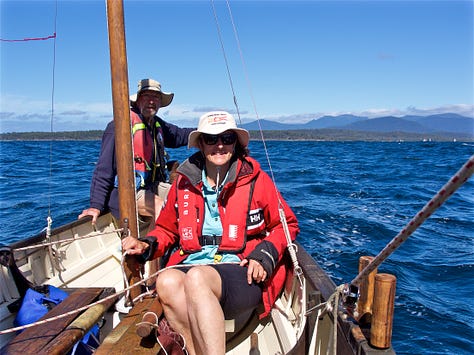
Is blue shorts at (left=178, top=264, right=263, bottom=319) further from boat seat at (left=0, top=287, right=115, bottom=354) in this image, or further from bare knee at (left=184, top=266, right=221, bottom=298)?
boat seat at (left=0, top=287, right=115, bottom=354)

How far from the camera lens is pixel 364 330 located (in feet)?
6.46

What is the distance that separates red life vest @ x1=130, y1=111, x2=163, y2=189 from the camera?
14.1 ft

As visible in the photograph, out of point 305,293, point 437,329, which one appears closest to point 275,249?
point 305,293

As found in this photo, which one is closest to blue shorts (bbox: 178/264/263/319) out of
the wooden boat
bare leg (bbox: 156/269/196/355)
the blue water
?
bare leg (bbox: 156/269/196/355)

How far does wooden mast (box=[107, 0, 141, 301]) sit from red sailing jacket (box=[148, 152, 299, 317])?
0.65 ft

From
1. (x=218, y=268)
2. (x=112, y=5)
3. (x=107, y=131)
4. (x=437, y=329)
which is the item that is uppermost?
(x=112, y=5)

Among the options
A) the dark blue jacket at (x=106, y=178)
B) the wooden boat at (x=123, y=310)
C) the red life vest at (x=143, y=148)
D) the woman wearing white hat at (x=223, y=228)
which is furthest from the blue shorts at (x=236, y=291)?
the red life vest at (x=143, y=148)

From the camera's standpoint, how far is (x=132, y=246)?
2.58 meters

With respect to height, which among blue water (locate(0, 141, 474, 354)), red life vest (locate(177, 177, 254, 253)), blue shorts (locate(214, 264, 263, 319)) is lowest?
blue water (locate(0, 141, 474, 354))

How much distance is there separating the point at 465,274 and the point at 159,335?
5043 mm

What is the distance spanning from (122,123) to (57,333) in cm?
128

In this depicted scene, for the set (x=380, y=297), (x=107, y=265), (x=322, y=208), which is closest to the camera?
(x=380, y=297)

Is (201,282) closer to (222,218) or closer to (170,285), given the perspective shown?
(170,285)

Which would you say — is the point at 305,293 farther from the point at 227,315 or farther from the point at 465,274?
the point at 465,274
